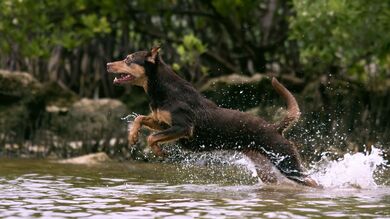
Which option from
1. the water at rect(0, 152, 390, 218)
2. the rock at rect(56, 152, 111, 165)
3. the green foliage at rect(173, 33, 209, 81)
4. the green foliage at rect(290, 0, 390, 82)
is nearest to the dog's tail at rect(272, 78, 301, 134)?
the water at rect(0, 152, 390, 218)

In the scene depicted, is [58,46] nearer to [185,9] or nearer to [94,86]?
[94,86]

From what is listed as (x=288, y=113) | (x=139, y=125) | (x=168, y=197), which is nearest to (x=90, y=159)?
(x=139, y=125)

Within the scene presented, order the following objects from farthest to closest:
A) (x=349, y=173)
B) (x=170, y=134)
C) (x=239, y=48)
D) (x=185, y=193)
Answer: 1. (x=239, y=48)
2. (x=349, y=173)
3. (x=170, y=134)
4. (x=185, y=193)

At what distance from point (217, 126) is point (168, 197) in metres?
1.59

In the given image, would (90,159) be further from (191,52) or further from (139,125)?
(139,125)

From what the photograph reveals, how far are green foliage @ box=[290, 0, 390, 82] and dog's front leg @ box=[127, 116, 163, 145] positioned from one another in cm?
504

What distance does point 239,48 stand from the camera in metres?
21.2

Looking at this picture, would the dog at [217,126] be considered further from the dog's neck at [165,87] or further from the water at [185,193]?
the water at [185,193]

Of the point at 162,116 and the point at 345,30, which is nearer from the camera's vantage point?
the point at 162,116

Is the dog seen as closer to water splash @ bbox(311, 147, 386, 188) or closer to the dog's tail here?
the dog's tail

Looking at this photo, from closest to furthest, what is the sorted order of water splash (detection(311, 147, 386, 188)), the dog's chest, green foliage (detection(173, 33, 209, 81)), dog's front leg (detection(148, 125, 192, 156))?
dog's front leg (detection(148, 125, 192, 156)) → the dog's chest → water splash (detection(311, 147, 386, 188)) → green foliage (detection(173, 33, 209, 81))

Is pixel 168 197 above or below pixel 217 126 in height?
below

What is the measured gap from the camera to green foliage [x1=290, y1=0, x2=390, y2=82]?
15.9m

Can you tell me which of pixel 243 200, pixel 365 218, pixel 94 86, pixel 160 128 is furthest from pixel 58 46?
pixel 365 218
